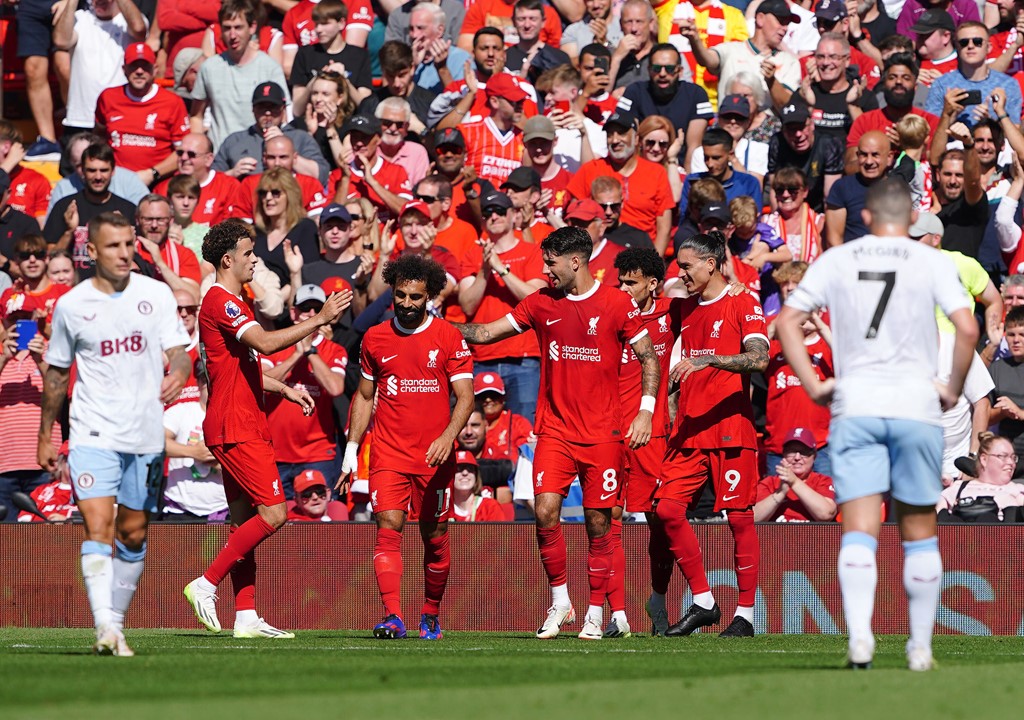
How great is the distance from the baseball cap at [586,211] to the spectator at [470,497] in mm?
2609

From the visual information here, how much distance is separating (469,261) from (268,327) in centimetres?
206

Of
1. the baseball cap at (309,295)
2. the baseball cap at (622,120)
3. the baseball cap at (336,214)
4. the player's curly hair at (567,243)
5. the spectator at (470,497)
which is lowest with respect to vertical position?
the spectator at (470,497)

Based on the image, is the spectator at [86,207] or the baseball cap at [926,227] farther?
the spectator at [86,207]

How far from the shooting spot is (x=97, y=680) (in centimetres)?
830

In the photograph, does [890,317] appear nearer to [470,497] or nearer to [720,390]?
[720,390]

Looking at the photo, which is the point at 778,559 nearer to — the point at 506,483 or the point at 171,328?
the point at 506,483

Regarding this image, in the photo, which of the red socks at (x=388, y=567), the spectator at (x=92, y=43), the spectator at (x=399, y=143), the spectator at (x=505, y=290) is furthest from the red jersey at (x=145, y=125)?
the red socks at (x=388, y=567)

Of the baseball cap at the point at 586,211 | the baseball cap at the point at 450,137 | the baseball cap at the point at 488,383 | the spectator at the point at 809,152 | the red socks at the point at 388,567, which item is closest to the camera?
the red socks at the point at 388,567

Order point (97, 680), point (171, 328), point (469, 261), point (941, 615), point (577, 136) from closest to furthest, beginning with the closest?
point (97, 680) < point (171, 328) < point (941, 615) < point (469, 261) < point (577, 136)

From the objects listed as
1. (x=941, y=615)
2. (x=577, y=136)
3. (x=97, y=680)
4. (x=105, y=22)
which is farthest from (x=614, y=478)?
(x=105, y=22)

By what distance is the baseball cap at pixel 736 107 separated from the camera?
58.6 feet

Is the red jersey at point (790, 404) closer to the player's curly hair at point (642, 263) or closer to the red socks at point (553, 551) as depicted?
the player's curly hair at point (642, 263)

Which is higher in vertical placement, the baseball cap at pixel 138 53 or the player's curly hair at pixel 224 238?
the baseball cap at pixel 138 53

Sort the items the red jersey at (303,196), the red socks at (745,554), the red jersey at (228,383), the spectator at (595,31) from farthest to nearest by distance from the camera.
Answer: the spectator at (595,31), the red jersey at (303,196), the red socks at (745,554), the red jersey at (228,383)
